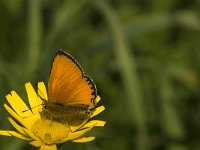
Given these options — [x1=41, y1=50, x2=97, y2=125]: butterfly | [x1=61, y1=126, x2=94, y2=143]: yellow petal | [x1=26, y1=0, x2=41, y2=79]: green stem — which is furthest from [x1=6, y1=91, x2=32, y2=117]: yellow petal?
[x1=26, y1=0, x2=41, y2=79]: green stem

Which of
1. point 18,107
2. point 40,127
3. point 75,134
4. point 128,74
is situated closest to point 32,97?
point 18,107

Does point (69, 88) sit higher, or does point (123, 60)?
point (123, 60)

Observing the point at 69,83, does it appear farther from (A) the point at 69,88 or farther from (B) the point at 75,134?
(B) the point at 75,134

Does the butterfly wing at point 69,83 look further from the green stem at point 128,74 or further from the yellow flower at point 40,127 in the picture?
the green stem at point 128,74

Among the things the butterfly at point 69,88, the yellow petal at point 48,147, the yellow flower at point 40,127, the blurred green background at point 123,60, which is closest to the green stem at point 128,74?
the blurred green background at point 123,60

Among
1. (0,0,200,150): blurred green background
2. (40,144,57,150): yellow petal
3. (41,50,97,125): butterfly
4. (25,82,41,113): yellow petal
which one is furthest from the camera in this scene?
(0,0,200,150): blurred green background

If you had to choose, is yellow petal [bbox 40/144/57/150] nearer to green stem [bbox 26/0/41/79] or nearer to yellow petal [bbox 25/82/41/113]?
Answer: yellow petal [bbox 25/82/41/113]
